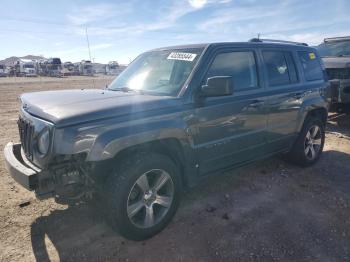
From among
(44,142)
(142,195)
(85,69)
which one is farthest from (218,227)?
(85,69)

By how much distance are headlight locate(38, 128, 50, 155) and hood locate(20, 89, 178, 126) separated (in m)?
0.14

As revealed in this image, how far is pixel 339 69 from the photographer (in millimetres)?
8430

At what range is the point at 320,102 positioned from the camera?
5449 mm

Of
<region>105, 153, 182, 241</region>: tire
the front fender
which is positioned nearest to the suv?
<region>105, 153, 182, 241</region>: tire

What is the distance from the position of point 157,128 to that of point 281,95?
2.31 metres

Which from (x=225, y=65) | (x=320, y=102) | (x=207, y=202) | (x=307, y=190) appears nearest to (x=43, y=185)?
(x=207, y=202)

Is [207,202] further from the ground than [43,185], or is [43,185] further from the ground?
[43,185]

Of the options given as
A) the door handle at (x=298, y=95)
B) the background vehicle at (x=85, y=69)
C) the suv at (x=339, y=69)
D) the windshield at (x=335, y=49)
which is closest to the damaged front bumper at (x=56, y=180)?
the door handle at (x=298, y=95)

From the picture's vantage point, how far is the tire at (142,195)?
304 centimetres

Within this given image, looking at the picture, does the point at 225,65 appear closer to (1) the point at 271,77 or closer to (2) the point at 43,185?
(1) the point at 271,77

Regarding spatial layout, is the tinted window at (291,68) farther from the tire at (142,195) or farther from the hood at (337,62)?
the hood at (337,62)

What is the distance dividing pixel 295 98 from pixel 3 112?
10.4 metres

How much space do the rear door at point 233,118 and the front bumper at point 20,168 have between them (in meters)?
1.67

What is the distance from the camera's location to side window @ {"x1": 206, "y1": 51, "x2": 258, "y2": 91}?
12.6 feet
